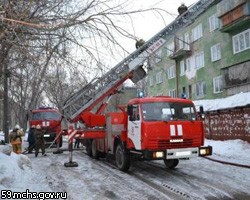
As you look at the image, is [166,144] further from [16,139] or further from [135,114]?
[16,139]

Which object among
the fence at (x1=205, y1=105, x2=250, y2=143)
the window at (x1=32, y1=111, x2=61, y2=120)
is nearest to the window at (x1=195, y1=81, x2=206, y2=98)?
the fence at (x1=205, y1=105, x2=250, y2=143)

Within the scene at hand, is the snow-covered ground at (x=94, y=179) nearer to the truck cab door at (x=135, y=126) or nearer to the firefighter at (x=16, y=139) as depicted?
the truck cab door at (x=135, y=126)

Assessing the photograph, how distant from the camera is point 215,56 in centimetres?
3481

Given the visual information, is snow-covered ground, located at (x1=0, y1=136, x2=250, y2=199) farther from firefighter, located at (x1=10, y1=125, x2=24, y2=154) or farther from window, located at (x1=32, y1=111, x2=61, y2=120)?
window, located at (x1=32, y1=111, x2=61, y2=120)

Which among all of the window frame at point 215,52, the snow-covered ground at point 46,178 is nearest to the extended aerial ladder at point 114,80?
the snow-covered ground at point 46,178

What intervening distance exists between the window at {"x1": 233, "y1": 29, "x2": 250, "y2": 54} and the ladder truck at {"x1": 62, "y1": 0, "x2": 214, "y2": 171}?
13511 mm

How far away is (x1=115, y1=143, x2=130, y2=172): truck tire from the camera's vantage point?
12961mm

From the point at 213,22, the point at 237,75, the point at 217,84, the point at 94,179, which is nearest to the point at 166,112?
the point at 94,179

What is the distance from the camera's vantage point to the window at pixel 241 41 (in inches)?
1123

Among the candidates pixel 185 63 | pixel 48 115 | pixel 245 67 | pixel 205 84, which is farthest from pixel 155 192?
pixel 185 63

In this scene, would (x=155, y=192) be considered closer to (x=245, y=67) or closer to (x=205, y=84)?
(x=245, y=67)

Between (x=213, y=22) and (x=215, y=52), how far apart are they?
2.79 metres

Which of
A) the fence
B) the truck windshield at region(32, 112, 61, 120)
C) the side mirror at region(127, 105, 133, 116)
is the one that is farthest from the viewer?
the truck windshield at region(32, 112, 61, 120)

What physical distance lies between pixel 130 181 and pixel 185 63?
3305 cm
